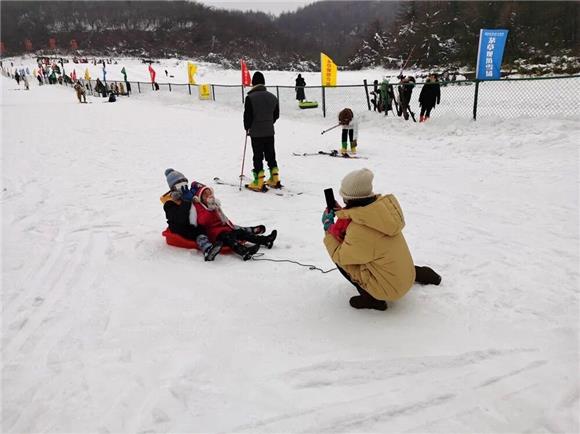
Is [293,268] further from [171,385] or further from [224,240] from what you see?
[171,385]

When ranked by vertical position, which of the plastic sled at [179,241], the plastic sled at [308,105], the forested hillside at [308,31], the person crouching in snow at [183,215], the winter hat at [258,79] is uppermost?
the forested hillside at [308,31]

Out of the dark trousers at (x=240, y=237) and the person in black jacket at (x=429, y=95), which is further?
the person in black jacket at (x=429, y=95)

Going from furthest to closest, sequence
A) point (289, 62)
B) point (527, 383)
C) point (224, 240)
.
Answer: point (289, 62) → point (224, 240) → point (527, 383)

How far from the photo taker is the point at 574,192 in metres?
5.67

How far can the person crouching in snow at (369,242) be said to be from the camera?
8.87 ft

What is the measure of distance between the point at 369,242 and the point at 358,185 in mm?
401

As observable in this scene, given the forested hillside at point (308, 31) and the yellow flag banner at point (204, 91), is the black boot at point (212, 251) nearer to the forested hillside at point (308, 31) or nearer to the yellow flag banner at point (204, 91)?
the yellow flag banner at point (204, 91)

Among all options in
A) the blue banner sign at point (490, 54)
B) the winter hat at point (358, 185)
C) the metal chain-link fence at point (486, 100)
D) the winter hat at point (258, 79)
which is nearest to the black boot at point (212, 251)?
the winter hat at point (358, 185)

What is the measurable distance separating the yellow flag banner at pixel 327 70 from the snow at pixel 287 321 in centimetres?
1111

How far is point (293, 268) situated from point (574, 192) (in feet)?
14.5

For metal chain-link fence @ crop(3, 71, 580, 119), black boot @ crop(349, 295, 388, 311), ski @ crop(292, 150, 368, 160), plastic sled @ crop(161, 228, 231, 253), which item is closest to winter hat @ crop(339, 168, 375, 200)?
black boot @ crop(349, 295, 388, 311)

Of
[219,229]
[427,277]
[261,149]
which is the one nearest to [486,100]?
[261,149]

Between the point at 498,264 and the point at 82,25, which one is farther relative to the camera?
the point at 82,25

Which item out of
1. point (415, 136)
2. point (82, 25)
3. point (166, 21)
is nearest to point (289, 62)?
point (166, 21)
